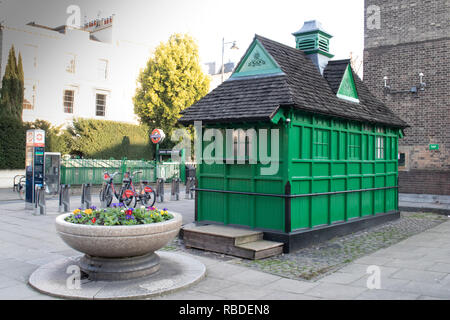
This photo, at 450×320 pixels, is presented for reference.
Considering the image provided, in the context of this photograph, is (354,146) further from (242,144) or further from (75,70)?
(75,70)

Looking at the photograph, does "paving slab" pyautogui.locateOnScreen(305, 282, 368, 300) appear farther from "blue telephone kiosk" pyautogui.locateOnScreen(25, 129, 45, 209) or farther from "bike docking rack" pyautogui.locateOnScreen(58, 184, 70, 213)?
"blue telephone kiosk" pyautogui.locateOnScreen(25, 129, 45, 209)

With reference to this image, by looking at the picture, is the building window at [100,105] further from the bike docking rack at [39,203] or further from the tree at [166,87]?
A: the bike docking rack at [39,203]

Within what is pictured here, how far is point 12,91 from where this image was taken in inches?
894

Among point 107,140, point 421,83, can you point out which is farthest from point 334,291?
point 107,140

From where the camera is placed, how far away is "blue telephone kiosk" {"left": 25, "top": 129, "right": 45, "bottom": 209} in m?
14.4

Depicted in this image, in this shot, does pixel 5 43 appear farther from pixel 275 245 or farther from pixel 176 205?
pixel 275 245

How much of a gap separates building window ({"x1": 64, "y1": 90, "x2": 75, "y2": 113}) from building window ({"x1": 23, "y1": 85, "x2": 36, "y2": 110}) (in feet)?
7.57

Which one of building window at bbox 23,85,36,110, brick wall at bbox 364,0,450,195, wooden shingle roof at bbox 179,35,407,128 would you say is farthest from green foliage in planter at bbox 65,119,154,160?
wooden shingle roof at bbox 179,35,407,128

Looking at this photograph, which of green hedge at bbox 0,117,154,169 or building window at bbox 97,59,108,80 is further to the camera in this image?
building window at bbox 97,59,108,80

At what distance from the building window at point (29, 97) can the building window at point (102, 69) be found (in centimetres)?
565

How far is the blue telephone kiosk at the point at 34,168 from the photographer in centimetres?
1436

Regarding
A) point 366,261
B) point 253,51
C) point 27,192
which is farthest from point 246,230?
point 27,192

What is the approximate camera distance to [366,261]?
767cm

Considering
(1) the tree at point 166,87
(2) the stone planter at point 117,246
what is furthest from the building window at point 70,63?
(2) the stone planter at point 117,246
